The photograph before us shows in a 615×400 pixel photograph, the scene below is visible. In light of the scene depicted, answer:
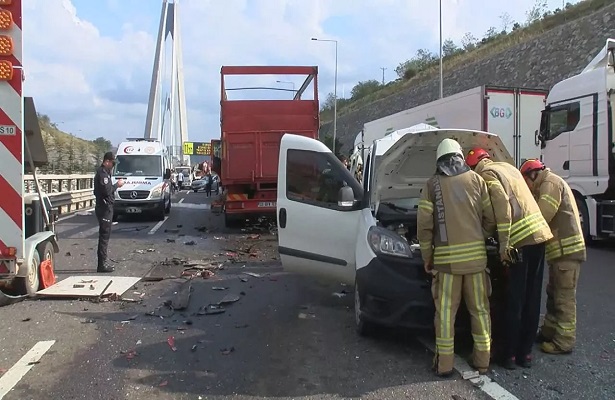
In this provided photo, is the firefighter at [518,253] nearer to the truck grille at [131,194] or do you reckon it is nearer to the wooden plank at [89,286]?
the wooden plank at [89,286]

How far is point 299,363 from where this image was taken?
15.5 feet

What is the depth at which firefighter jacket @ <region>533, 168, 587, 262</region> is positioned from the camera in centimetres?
494

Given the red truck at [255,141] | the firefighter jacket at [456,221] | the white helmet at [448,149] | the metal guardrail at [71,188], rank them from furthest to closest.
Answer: the metal guardrail at [71,188] < the red truck at [255,141] < the white helmet at [448,149] < the firefighter jacket at [456,221]

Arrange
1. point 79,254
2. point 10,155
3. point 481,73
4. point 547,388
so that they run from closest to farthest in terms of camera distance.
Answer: point 547,388, point 10,155, point 79,254, point 481,73

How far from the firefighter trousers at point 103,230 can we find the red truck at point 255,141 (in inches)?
184

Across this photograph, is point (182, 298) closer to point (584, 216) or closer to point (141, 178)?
point (584, 216)

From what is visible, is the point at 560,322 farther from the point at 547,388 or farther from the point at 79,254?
the point at 79,254

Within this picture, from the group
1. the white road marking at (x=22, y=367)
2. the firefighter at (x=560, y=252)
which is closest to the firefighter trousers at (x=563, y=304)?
the firefighter at (x=560, y=252)

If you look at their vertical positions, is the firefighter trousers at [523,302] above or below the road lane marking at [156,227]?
above

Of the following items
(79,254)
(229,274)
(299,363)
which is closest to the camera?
(299,363)

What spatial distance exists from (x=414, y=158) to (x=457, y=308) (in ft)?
7.67

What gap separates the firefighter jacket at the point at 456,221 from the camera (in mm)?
4305

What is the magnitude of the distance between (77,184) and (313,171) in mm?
19959

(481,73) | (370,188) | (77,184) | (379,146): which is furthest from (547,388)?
(481,73)
